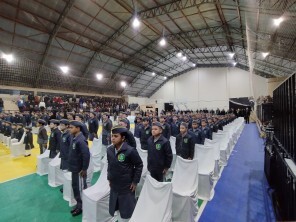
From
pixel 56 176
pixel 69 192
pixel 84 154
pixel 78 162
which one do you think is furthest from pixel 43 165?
pixel 84 154

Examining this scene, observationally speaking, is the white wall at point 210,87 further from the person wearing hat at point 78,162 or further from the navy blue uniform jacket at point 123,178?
the navy blue uniform jacket at point 123,178

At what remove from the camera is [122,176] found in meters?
2.72

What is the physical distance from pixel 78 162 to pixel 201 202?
259 cm

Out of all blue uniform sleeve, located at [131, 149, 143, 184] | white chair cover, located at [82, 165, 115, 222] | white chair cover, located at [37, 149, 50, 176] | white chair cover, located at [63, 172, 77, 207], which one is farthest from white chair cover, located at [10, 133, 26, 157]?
blue uniform sleeve, located at [131, 149, 143, 184]

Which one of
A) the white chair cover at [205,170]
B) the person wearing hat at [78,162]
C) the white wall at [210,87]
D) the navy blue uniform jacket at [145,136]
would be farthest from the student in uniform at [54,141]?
the white wall at [210,87]

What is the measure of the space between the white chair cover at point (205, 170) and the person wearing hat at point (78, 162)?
2440mm

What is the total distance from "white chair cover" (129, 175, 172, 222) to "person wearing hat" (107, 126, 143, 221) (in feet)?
0.51

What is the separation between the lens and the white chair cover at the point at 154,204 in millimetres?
2703

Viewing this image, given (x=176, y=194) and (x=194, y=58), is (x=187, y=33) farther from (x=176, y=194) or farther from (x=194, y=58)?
(x=176, y=194)

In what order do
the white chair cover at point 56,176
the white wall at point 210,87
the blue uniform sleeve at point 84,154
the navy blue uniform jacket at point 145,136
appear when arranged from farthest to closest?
the white wall at point 210,87 < the navy blue uniform jacket at point 145,136 < the white chair cover at point 56,176 < the blue uniform sleeve at point 84,154

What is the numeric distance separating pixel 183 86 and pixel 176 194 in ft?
97.5

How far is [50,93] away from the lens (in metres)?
19.6

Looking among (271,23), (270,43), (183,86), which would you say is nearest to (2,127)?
(271,23)

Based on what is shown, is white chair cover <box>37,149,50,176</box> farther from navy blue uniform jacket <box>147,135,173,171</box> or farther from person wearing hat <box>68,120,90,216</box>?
navy blue uniform jacket <box>147,135,173,171</box>
